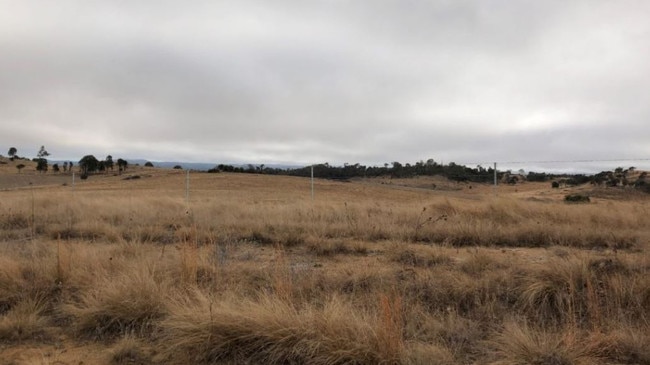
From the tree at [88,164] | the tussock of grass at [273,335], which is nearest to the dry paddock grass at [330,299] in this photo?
the tussock of grass at [273,335]

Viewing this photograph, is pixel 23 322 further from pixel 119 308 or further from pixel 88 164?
pixel 88 164

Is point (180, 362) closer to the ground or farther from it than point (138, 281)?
closer to the ground

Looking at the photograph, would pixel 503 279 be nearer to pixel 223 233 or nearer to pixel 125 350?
pixel 125 350

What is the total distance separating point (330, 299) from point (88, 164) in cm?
6466

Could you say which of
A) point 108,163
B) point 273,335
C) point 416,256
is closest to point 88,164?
point 108,163

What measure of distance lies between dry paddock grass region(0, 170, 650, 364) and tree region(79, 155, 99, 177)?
5721 centimetres

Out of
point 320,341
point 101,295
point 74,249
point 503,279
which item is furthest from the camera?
point 74,249

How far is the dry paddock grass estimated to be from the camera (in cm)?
405

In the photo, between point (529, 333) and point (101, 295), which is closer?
point (529, 333)

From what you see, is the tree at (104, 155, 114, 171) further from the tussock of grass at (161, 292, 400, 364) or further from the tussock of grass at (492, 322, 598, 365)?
the tussock of grass at (492, 322, 598, 365)

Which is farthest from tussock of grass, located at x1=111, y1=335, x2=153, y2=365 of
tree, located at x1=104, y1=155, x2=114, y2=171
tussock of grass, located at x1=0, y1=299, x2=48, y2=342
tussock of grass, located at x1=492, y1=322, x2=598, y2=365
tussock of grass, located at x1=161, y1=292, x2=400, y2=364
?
tree, located at x1=104, y1=155, x2=114, y2=171

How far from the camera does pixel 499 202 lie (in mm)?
13305

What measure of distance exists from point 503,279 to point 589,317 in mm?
1200

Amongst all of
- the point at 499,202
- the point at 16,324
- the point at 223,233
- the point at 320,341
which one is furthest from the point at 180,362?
the point at 499,202
